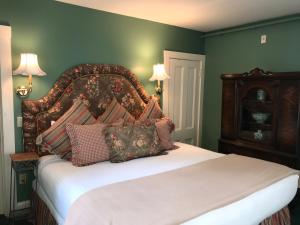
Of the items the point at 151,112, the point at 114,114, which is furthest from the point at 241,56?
the point at 114,114

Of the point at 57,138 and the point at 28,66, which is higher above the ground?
the point at 28,66

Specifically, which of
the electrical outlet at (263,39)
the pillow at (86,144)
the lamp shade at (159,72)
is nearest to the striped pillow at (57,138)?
the pillow at (86,144)

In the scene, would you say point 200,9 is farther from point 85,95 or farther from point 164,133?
point 85,95

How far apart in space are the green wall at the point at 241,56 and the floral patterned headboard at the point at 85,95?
4.39ft

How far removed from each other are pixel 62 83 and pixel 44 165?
0.95 m

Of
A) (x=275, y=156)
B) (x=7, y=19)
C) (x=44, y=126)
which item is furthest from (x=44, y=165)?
(x=275, y=156)

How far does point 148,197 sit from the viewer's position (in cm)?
167

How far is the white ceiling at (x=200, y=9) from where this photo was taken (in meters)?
2.84

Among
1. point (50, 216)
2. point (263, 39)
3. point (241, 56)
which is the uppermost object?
point (263, 39)

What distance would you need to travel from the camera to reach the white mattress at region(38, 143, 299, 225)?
67.5 inches

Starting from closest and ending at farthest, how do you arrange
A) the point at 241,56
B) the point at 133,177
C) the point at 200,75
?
the point at 133,177
the point at 241,56
the point at 200,75

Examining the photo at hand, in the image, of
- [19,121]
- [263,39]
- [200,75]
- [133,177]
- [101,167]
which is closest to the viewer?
[133,177]

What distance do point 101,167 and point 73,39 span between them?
1.57 metres

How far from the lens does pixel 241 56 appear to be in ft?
12.7
